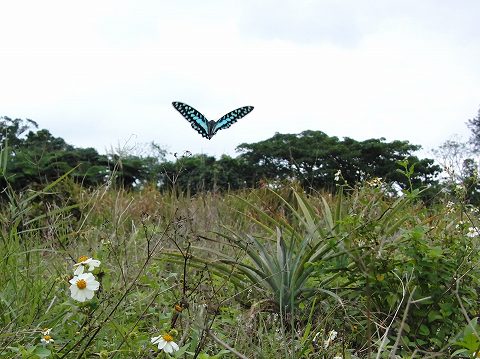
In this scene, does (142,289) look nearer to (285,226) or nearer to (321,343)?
(285,226)

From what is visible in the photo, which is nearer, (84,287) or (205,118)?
(84,287)

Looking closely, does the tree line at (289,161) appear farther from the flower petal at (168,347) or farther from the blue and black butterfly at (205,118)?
the flower petal at (168,347)

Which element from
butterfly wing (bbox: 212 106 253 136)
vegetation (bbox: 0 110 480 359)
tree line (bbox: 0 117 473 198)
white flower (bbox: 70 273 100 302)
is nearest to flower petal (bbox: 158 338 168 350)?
vegetation (bbox: 0 110 480 359)

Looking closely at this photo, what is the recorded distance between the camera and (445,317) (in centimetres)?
242

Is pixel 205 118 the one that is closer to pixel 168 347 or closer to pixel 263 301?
pixel 263 301

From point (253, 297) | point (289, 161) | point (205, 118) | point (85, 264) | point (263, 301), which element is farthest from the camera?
point (289, 161)

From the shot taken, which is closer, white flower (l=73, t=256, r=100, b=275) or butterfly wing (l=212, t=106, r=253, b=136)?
white flower (l=73, t=256, r=100, b=275)

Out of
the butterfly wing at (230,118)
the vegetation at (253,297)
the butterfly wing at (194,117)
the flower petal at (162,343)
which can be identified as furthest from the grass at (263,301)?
the butterfly wing at (194,117)

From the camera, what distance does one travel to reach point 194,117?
563 cm

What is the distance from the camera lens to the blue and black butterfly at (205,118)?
5.48m

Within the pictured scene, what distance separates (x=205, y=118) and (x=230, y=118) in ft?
0.79

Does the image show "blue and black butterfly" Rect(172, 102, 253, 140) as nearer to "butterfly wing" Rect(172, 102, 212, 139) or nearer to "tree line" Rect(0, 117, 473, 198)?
"butterfly wing" Rect(172, 102, 212, 139)

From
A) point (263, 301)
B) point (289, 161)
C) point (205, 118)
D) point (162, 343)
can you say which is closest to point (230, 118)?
point (205, 118)

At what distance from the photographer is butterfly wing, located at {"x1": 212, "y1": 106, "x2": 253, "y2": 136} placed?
5.46 meters
